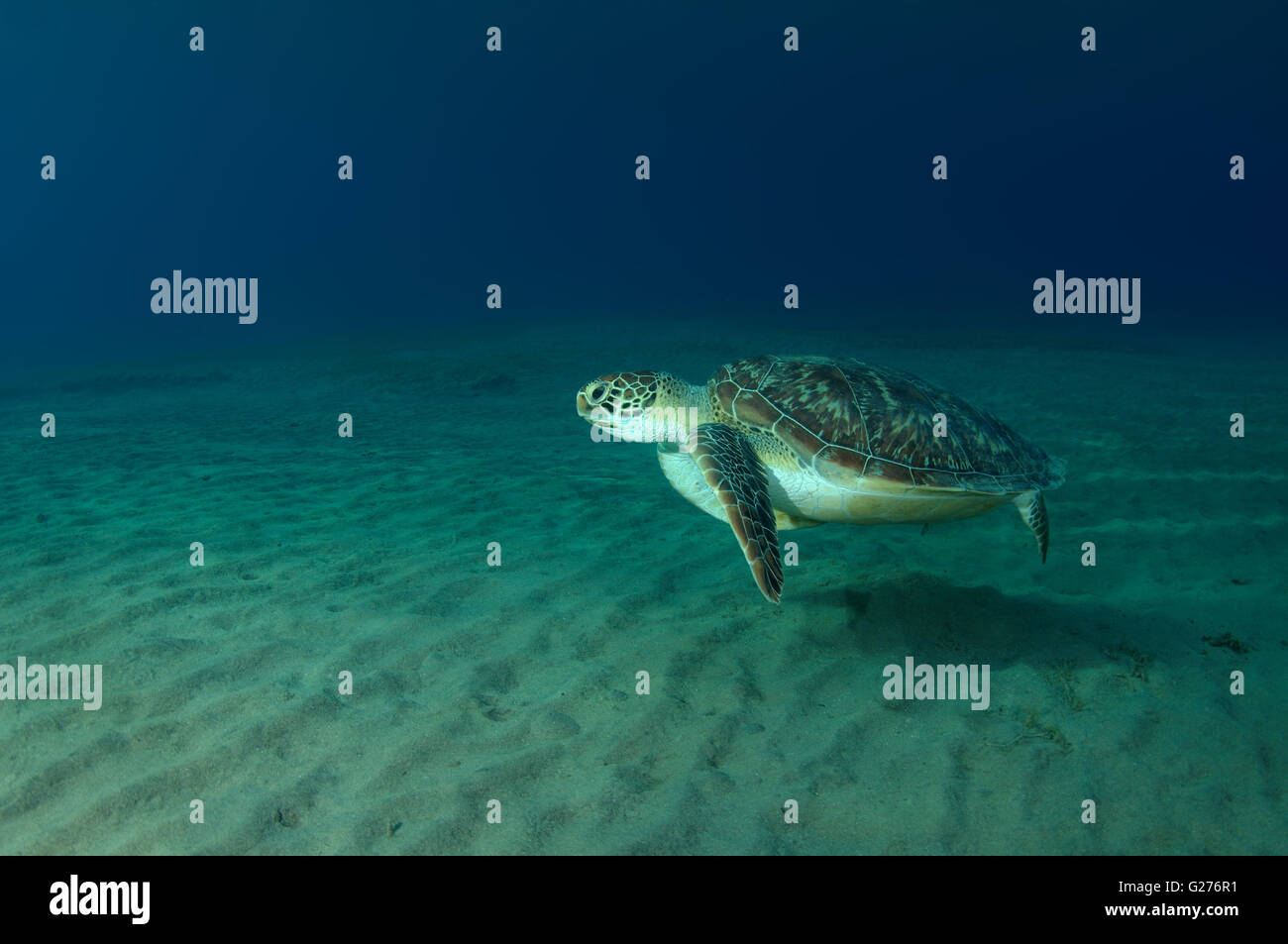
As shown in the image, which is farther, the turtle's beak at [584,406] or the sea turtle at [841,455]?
the turtle's beak at [584,406]

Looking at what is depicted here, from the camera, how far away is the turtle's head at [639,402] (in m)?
5.46

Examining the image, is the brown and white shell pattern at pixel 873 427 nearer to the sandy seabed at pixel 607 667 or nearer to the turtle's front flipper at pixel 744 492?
the turtle's front flipper at pixel 744 492

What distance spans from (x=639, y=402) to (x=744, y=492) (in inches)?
66.0

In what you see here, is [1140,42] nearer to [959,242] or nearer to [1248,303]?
[959,242]

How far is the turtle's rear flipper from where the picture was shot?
494 cm

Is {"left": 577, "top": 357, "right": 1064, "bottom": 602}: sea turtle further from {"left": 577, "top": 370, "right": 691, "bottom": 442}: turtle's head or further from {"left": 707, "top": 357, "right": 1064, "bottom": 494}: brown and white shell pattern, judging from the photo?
{"left": 577, "top": 370, "right": 691, "bottom": 442}: turtle's head

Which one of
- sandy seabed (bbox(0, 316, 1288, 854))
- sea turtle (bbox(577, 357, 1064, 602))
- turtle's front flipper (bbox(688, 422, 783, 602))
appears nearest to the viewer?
sandy seabed (bbox(0, 316, 1288, 854))

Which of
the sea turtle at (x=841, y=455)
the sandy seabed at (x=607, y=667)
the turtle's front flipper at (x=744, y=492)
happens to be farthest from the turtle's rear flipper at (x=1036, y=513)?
the turtle's front flipper at (x=744, y=492)

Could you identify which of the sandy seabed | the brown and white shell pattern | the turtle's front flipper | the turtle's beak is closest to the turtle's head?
the turtle's beak

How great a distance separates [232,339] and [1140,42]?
101611mm

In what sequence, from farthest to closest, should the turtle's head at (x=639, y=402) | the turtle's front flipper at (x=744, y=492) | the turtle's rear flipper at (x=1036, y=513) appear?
1. the turtle's head at (x=639, y=402)
2. the turtle's rear flipper at (x=1036, y=513)
3. the turtle's front flipper at (x=744, y=492)

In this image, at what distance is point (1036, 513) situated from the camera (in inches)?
196

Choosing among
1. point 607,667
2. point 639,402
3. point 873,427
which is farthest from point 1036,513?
point 607,667

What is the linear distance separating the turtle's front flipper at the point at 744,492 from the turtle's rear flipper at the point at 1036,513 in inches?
78.9
